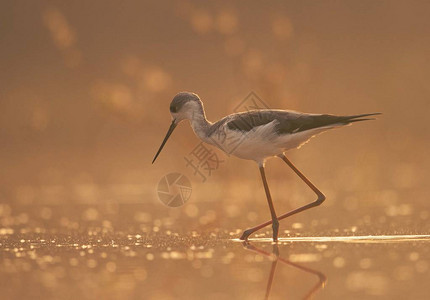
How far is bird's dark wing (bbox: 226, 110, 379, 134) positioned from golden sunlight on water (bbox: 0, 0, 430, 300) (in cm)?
86

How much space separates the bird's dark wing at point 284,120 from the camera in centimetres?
783

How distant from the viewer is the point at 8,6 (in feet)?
73.1

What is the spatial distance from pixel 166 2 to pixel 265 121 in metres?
13.5

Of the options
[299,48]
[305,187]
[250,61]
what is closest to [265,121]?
[305,187]

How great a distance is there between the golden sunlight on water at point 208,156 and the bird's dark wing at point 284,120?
0.86 metres

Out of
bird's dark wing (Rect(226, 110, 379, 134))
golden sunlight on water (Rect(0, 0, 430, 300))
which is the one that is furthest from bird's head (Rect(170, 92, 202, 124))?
golden sunlight on water (Rect(0, 0, 430, 300))

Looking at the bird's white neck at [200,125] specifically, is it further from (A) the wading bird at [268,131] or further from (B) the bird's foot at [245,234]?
(B) the bird's foot at [245,234]

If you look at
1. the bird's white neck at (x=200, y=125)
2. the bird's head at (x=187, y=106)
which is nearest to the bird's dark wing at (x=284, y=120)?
the bird's white neck at (x=200, y=125)

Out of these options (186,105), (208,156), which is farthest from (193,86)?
(186,105)

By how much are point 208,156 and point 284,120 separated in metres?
3.87

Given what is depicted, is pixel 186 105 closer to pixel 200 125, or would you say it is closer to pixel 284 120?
pixel 200 125

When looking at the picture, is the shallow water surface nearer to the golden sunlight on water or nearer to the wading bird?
the golden sunlight on water

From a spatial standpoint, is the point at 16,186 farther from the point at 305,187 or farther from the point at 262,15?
the point at 262,15

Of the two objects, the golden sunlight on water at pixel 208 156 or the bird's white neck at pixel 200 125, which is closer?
the golden sunlight on water at pixel 208 156
